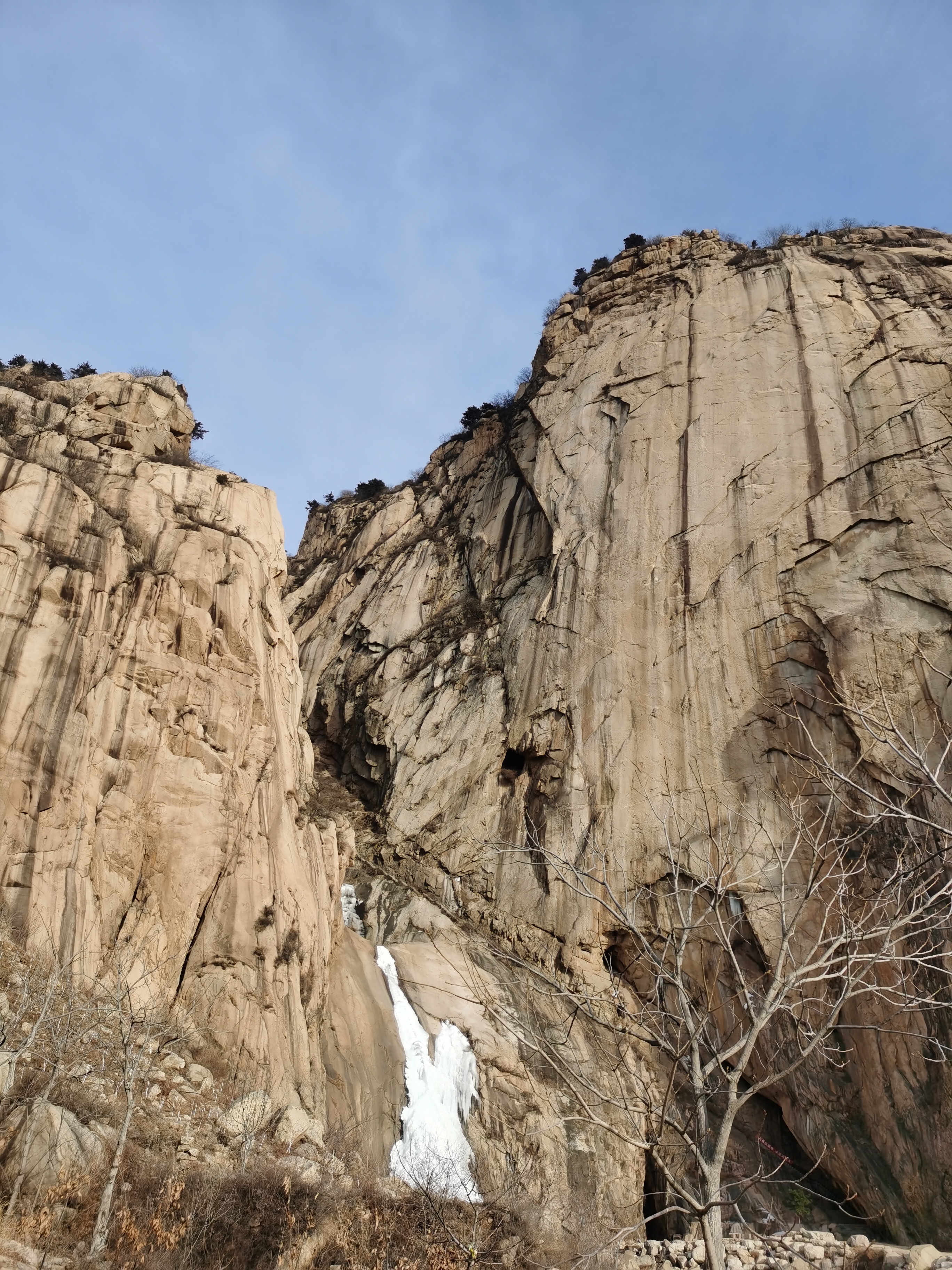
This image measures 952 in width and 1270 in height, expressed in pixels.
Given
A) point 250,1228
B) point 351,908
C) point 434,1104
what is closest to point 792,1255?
point 434,1104

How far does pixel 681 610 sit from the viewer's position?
28.1 metres

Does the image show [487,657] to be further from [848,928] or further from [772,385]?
[848,928]

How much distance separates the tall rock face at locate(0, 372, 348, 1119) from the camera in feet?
55.0

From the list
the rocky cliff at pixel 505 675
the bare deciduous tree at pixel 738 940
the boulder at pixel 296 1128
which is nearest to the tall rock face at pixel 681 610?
the rocky cliff at pixel 505 675

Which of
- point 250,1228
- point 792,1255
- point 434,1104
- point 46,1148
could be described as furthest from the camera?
point 434,1104

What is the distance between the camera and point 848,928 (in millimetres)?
8023

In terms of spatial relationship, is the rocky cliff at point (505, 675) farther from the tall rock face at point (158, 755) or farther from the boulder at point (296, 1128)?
the boulder at point (296, 1128)

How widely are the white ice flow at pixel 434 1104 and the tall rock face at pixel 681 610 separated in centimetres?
89

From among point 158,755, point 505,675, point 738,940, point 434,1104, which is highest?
point 505,675

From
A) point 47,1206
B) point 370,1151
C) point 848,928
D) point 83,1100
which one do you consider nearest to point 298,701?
point 370,1151

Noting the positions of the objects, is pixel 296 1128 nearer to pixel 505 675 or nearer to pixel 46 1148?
pixel 46 1148

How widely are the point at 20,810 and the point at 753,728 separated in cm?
1861

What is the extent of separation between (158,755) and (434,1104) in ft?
32.7

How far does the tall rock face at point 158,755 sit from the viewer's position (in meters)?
16.8
